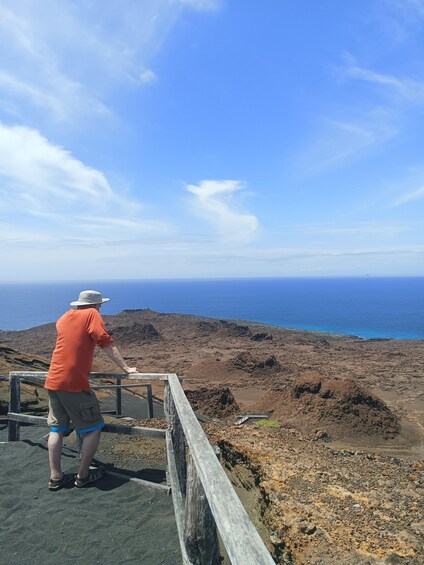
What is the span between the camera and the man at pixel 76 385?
446 centimetres

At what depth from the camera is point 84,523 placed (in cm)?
391

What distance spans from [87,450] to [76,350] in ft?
4.01

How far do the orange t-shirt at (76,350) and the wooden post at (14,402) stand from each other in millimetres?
1940

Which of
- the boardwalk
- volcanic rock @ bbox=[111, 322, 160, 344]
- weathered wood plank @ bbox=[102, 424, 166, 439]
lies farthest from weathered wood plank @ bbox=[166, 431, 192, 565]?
volcanic rock @ bbox=[111, 322, 160, 344]

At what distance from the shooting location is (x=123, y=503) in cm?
430

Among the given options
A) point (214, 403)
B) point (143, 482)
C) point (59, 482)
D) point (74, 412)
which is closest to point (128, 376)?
point (74, 412)

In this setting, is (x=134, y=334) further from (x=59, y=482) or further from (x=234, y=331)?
(x=59, y=482)

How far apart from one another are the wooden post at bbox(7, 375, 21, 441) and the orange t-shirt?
1.94m

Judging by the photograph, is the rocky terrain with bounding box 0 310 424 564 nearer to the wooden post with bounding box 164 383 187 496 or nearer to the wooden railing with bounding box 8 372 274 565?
the wooden post with bounding box 164 383 187 496

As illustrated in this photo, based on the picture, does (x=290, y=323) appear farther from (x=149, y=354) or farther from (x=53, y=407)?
(x=53, y=407)

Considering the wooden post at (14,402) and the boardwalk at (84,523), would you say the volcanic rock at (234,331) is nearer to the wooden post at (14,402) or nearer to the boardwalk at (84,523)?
the wooden post at (14,402)

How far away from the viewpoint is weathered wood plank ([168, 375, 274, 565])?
149cm

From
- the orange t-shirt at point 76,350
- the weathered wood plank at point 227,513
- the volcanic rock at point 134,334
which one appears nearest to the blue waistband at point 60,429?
the orange t-shirt at point 76,350

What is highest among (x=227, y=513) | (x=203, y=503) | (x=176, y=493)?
(x=227, y=513)
